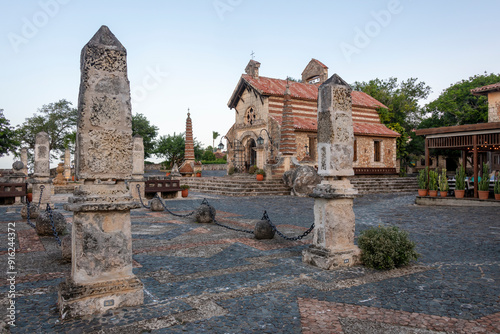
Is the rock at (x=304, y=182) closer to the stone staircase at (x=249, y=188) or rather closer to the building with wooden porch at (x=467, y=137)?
the stone staircase at (x=249, y=188)

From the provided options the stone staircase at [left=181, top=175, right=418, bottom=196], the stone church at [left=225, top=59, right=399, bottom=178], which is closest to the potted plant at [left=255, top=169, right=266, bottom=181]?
the stone staircase at [left=181, top=175, right=418, bottom=196]

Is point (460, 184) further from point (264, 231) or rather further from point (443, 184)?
point (264, 231)

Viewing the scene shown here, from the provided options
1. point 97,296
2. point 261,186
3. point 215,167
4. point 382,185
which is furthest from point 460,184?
point 215,167

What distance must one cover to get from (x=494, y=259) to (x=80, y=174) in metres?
6.29

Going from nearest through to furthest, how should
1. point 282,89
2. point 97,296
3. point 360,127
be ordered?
point 97,296 → point 282,89 → point 360,127

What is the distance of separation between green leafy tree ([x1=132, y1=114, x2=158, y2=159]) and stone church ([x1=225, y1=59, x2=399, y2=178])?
19368 millimetres

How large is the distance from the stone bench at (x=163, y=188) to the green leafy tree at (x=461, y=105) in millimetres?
25192

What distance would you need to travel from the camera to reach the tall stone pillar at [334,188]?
5281 mm

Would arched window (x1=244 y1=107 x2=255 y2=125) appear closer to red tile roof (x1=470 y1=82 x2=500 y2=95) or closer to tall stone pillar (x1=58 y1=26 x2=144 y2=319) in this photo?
red tile roof (x1=470 y1=82 x2=500 y2=95)

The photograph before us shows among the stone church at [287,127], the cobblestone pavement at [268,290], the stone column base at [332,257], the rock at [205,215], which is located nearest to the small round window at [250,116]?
the stone church at [287,127]

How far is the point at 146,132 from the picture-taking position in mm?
45906

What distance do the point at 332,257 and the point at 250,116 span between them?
76.4ft

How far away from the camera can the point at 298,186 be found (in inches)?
745

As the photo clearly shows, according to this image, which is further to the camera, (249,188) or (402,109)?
(402,109)
